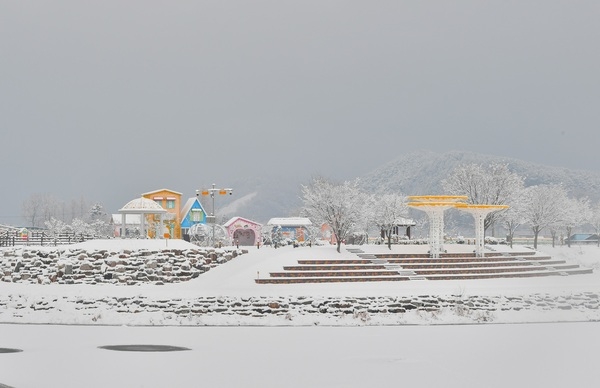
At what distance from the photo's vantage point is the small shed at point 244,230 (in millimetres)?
61031

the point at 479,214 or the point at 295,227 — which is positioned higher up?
the point at 479,214

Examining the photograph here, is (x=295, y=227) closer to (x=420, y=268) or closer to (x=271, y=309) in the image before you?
(x=420, y=268)

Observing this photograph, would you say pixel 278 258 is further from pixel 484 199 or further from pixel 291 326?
pixel 484 199

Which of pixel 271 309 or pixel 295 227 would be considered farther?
pixel 295 227

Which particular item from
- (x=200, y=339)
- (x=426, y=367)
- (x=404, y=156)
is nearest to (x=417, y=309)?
(x=200, y=339)

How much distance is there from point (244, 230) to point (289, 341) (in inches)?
1702

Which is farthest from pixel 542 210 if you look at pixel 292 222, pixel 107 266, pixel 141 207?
pixel 107 266

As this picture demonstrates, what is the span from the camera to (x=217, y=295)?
2617 centimetres

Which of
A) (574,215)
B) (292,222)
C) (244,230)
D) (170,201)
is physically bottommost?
(244,230)

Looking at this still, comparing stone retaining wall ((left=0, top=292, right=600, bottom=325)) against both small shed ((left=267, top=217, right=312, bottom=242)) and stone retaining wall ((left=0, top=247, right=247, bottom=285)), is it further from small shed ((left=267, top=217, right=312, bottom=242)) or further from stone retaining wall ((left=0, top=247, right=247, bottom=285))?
small shed ((left=267, top=217, right=312, bottom=242))

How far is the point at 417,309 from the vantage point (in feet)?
85.7

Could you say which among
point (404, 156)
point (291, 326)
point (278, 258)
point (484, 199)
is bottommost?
point (291, 326)

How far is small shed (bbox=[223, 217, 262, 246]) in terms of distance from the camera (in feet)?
200

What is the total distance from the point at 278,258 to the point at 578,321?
519 inches
